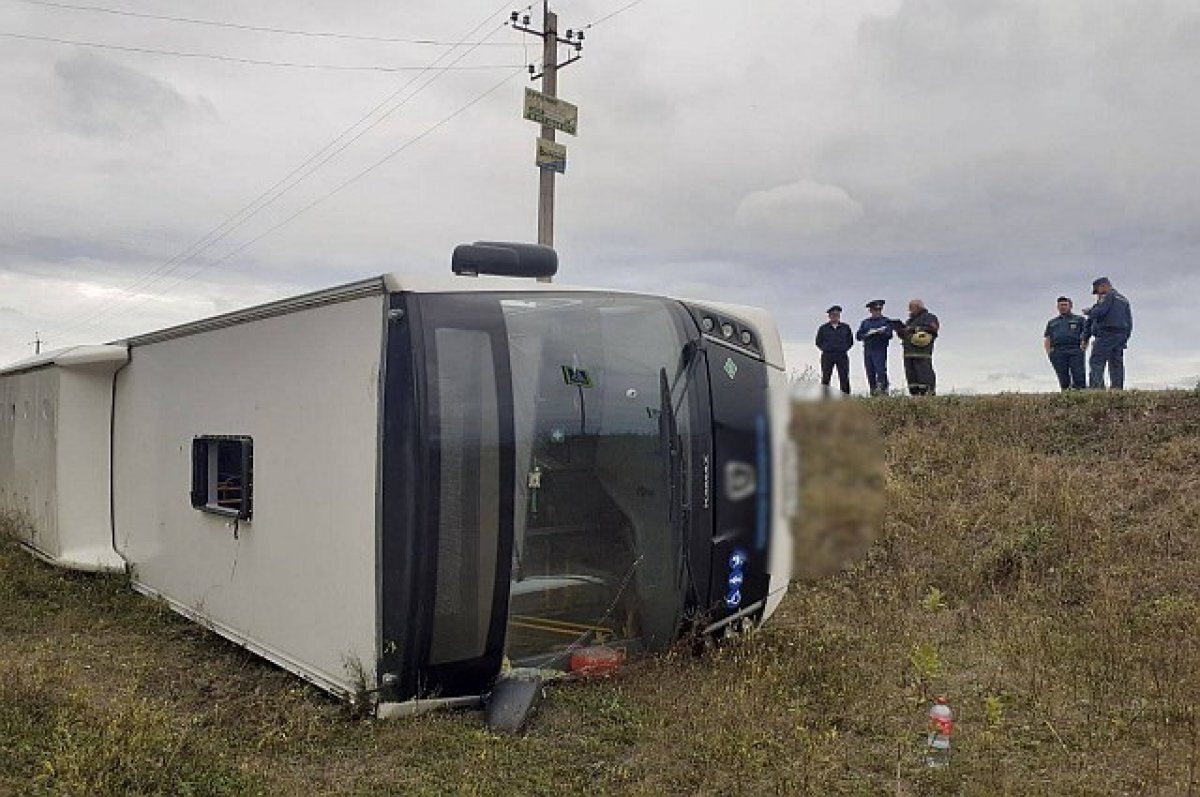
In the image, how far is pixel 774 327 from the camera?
611 cm

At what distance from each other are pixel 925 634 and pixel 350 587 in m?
3.60

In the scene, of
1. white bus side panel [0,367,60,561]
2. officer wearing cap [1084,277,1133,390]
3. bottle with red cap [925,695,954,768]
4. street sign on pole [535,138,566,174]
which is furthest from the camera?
street sign on pole [535,138,566,174]

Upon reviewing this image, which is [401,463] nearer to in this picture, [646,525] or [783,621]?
[646,525]

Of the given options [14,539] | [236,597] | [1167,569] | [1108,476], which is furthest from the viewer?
[14,539]

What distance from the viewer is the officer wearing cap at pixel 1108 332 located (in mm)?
11141

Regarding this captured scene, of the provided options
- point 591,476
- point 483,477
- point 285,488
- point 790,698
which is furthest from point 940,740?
point 285,488

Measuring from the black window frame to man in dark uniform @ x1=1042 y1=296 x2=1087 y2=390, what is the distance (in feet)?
30.8

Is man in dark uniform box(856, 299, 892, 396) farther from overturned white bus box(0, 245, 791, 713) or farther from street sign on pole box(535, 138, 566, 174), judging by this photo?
overturned white bus box(0, 245, 791, 713)

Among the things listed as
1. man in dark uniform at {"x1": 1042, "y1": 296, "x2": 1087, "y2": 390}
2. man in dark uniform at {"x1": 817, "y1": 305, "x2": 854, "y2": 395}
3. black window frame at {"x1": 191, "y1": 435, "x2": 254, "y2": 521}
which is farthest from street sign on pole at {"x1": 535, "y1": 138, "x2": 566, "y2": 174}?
black window frame at {"x1": 191, "y1": 435, "x2": 254, "y2": 521}

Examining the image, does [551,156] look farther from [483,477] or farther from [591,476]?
[483,477]

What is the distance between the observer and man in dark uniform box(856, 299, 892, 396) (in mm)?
12125

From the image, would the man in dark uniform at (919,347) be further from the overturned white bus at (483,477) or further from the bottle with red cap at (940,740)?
the bottle with red cap at (940,740)

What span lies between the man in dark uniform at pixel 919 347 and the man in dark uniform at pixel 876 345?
0.54ft

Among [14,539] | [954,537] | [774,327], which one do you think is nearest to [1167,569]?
[954,537]
